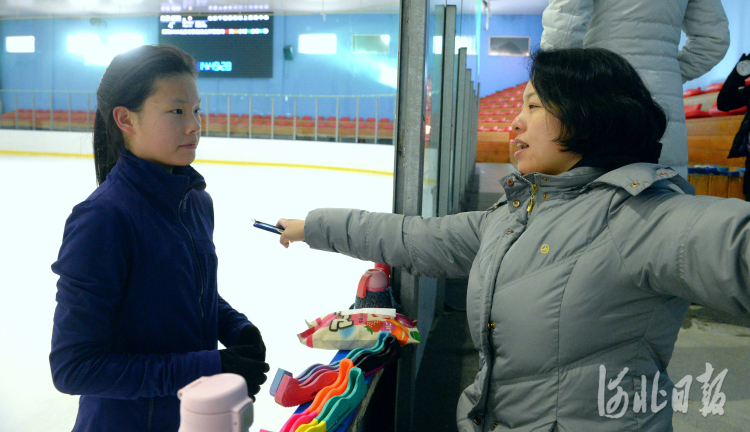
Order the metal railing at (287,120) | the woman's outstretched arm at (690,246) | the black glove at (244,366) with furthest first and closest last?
1. the metal railing at (287,120)
2. the black glove at (244,366)
3. the woman's outstretched arm at (690,246)

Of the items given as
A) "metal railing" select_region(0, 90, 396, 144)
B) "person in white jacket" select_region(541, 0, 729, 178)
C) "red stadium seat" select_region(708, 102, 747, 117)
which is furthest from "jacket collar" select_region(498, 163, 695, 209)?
"metal railing" select_region(0, 90, 396, 144)

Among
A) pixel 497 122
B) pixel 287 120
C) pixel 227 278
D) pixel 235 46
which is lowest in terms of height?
pixel 227 278

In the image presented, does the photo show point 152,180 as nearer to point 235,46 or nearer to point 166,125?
point 166,125

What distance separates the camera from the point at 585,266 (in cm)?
81

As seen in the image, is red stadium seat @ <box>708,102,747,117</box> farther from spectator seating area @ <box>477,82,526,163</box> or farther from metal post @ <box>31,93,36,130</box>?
metal post @ <box>31,93,36,130</box>

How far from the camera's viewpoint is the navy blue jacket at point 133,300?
2.28ft

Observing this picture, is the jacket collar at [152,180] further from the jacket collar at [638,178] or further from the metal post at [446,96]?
the metal post at [446,96]

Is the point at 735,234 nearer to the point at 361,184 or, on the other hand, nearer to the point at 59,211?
the point at 59,211

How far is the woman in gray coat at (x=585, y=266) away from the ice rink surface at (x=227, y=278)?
33.8 inches

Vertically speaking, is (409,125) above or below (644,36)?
below

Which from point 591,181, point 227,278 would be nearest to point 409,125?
point 591,181

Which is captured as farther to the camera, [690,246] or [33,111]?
[33,111]

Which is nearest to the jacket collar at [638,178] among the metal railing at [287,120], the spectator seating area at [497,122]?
the metal railing at [287,120]

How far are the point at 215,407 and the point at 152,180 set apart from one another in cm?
45
